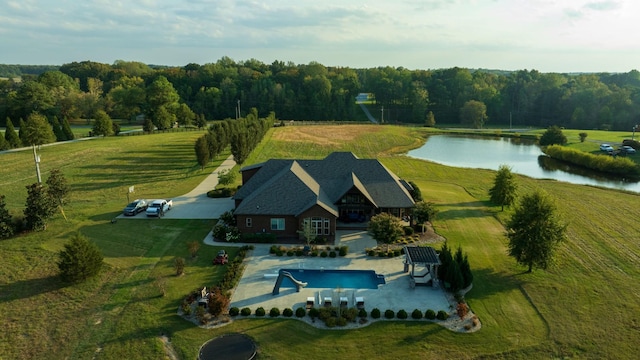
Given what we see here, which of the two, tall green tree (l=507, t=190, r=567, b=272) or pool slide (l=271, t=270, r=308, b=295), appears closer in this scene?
pool slide (l=271, t=270, r=308, b=295)

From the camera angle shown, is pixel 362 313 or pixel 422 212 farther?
pixel 422 212

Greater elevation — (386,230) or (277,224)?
(386,230)

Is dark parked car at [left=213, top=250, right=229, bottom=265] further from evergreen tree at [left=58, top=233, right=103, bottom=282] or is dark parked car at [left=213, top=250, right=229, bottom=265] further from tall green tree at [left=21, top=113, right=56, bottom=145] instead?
tall green tree at [left=21, top=113, right=56, bottom=145]

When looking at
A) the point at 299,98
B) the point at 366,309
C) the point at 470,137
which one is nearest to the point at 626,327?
the point at 366,309

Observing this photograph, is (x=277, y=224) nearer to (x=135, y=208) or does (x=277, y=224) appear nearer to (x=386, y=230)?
(x=386, y=230)

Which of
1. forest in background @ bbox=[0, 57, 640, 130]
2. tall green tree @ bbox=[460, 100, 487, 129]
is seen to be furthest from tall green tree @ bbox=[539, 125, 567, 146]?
forest in background @ bbox=[0, 57, 640, 130]

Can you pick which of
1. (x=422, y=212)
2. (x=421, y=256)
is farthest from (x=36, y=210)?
(x=422, y=212)

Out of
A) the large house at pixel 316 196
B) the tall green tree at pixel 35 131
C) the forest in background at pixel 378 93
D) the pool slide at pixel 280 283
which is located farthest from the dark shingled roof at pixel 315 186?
the forest in background at pixel 378 93
